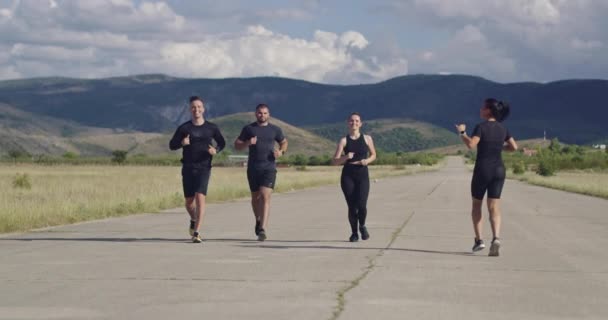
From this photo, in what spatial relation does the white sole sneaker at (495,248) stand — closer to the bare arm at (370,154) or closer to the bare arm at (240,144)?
the bare arm at (370,154)

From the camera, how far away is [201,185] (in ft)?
52.7

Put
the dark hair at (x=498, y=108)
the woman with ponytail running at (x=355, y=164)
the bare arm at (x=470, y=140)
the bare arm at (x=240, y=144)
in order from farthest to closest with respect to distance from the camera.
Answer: the bare arm at (x=240, y=144)
the woman with ponytail running at (x=355, y=164)
the dark hair at (x=498, y=108)
the bare arm at (x=470, y=140)

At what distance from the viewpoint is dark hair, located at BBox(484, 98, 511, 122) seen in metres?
14.3

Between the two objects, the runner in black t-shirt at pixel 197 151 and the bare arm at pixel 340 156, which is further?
the runner in black t-shirt at pixel 197 151

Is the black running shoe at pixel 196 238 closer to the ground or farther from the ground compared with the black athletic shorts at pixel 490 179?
closer to the ground

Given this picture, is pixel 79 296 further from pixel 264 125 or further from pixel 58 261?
pixel 264 125

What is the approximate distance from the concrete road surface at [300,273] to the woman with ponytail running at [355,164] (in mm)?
534

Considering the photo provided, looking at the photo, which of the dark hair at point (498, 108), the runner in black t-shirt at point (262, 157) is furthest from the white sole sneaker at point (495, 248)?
the runner in black t-shirt at point (262, 157)

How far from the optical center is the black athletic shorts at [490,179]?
14.2 m

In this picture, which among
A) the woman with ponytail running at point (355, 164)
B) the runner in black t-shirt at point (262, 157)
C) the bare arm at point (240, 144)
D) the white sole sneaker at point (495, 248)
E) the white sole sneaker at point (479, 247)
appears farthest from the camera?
the runner in black t-shirt at point (262, 157)

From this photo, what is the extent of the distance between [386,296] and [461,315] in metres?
1.20

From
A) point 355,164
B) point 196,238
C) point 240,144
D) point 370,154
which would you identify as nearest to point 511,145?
point 370,154

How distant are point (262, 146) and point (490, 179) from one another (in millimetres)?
3851

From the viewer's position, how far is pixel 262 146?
16.3 meters
